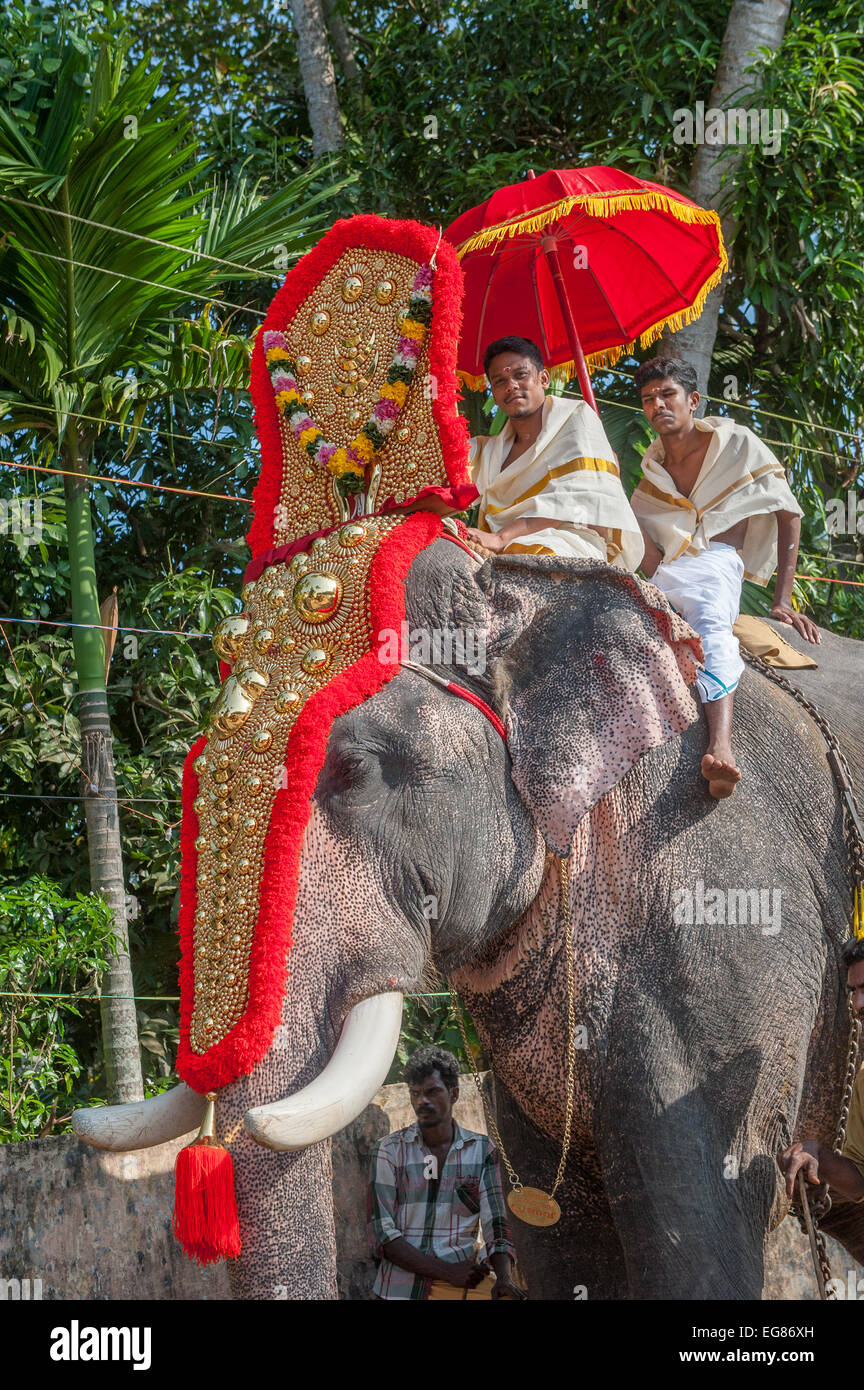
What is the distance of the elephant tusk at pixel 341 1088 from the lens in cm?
254

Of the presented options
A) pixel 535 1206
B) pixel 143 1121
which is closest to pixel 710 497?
pixel 535 1206

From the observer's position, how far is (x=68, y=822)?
7.52 m

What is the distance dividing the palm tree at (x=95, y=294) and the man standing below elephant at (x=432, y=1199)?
1436mm

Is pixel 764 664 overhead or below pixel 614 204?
below

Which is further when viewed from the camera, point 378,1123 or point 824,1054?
point 378,1123

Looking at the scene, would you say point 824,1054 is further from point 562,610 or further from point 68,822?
point 68,822

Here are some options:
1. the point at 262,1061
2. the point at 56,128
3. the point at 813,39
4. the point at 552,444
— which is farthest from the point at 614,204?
the point at 813,39

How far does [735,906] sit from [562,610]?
75 cm

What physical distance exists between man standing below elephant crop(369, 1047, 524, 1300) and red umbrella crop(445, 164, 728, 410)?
2.28m

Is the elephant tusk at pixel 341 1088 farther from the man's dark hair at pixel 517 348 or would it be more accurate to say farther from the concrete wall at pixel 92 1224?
the concrete wall at pixel 92 1224

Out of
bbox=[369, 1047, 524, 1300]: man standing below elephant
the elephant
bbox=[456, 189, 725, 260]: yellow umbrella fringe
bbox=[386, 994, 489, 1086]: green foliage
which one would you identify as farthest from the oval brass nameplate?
bbox=[386, 994, 489, 1086]: green foliage

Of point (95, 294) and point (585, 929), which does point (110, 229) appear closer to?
point (95, 294)

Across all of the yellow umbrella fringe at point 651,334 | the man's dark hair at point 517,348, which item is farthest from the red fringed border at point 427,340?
the yellow umbrella fringe at point 651,334

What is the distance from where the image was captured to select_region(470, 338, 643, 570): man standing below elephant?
359 centimetres
